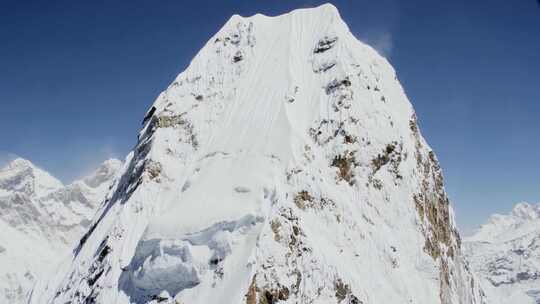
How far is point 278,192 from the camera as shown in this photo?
39.5 metres

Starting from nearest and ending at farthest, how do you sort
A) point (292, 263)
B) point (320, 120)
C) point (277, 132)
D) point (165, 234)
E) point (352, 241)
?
1. point (292, 263)
2. point (165, 234)
3. point (352, 241)
4. point (277, 132)
5. point (320, 120)

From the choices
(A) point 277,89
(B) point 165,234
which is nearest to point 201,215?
(B) point 165,234

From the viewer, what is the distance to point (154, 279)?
38.0 m

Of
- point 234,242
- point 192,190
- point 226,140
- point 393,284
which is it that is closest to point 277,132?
point 226,140

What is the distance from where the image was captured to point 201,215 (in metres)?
39.5

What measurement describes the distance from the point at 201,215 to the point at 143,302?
6955mm

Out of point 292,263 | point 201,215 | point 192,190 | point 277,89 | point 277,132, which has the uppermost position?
point 277,89

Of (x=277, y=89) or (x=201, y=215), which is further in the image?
(x=277, y=89)

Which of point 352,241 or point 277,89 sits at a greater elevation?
point 277,89

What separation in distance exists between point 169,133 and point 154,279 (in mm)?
15788

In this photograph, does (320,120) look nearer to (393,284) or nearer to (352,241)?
(352,241)

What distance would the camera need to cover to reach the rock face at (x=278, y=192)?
3750cm

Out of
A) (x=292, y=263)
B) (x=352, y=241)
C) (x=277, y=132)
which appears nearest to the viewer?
(x=292, y=263)

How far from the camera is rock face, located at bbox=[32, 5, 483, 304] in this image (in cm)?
3750
